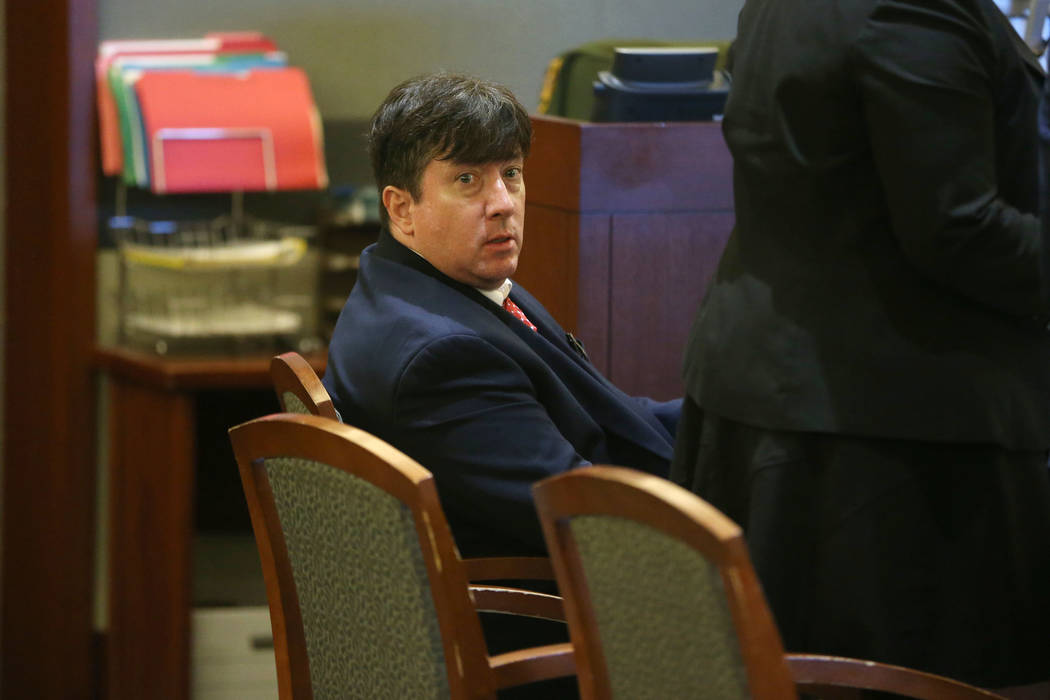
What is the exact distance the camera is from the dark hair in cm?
187

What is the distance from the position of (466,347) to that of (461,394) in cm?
5

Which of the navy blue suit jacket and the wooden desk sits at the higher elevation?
the navy blue suit jacket

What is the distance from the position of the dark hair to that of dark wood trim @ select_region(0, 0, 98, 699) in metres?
1.43

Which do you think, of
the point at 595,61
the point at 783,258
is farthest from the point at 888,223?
the point at 595,61

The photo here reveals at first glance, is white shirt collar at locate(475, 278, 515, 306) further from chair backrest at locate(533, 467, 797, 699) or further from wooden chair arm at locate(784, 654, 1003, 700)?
chair backrest at locate(533, 467, 797, 699)

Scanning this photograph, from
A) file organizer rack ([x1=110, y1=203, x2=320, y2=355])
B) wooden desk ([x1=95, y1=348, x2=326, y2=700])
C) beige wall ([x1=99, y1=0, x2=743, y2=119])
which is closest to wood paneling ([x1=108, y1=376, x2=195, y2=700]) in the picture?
wooden desk ([x1=95, y1=348, x2=326, y2=700])

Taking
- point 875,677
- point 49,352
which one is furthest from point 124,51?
point 875,677

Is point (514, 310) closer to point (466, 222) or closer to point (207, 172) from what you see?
point (466, 222)

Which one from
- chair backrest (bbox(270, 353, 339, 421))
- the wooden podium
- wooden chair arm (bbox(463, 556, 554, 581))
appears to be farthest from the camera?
the wooden podium

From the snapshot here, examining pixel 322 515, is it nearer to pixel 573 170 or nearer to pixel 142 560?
pixel 573 170

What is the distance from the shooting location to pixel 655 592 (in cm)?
110

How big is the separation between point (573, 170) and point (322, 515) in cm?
114

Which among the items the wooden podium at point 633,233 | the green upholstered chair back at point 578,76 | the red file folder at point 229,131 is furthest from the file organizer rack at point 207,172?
the wooden podium at point 633,233

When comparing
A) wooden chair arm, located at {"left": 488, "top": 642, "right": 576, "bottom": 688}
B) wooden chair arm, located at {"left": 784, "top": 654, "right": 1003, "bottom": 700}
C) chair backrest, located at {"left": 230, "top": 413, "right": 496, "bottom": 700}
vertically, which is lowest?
wooden chair arm, located at {"left": 488, "top": 642, "right": 576, "bottom": 688}
